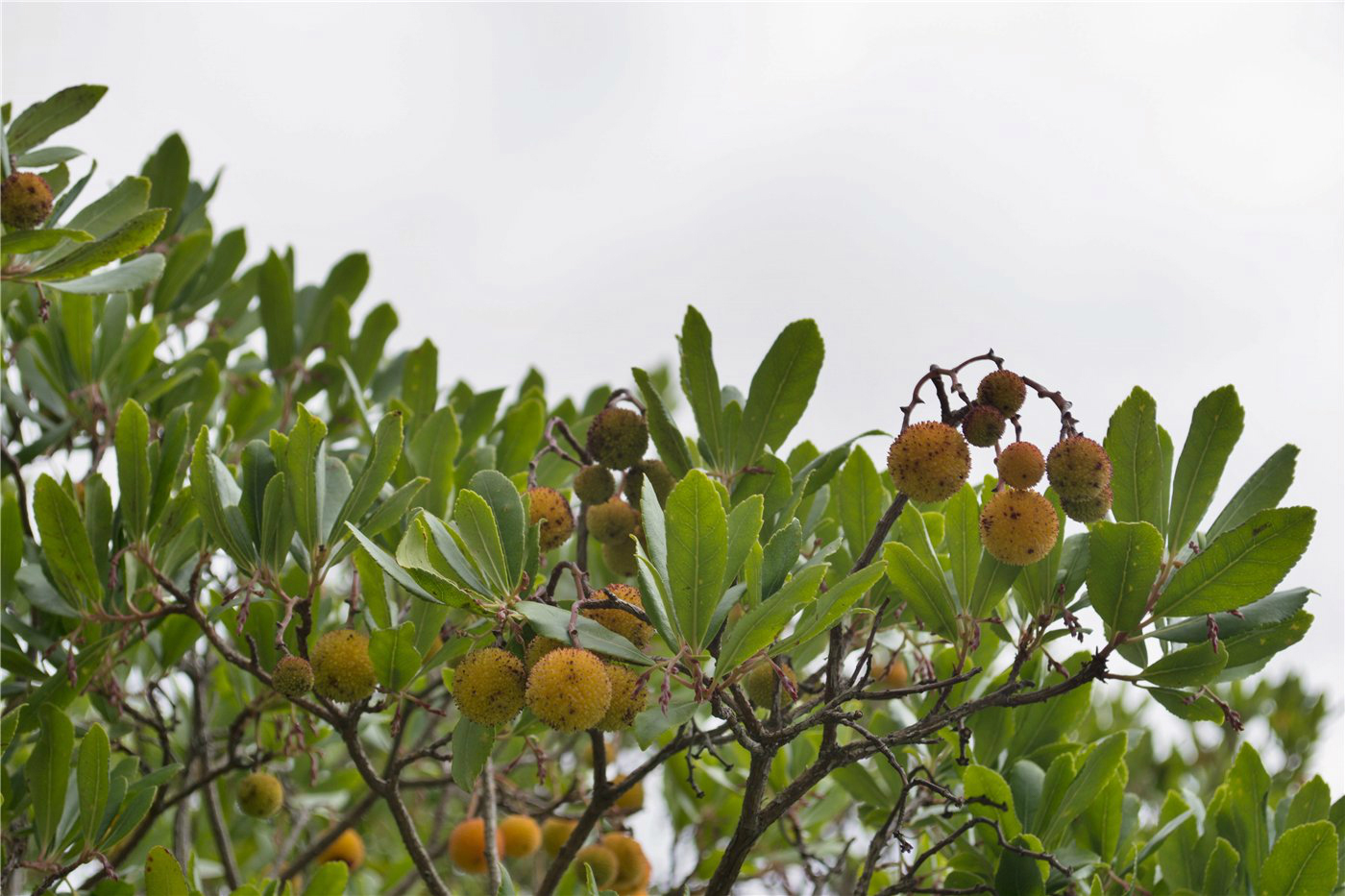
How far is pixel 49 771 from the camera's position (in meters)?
1.86

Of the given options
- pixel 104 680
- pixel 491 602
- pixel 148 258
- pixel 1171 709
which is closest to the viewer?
pixel 491 602

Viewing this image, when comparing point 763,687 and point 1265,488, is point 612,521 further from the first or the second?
point 1265,488

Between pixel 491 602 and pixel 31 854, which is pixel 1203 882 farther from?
pixel 31 854

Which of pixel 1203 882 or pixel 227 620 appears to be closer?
pixel 1203 882

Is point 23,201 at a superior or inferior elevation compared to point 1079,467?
superior

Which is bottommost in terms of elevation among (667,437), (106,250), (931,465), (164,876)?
(164,876)

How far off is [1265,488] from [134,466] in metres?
1.69

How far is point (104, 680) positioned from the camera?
224 centimetres

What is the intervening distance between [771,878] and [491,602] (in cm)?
197

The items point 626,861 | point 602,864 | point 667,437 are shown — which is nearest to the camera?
point 667,437

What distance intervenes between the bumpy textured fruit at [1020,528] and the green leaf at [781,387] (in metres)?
0.34

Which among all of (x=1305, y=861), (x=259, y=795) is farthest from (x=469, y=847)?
(x=1305, y=861)

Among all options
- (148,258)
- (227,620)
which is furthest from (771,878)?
(148,258)

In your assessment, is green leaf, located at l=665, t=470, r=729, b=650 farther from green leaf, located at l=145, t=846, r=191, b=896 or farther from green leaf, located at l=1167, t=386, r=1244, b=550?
green leaf, located at l=145, t=846, r=191, b=896
